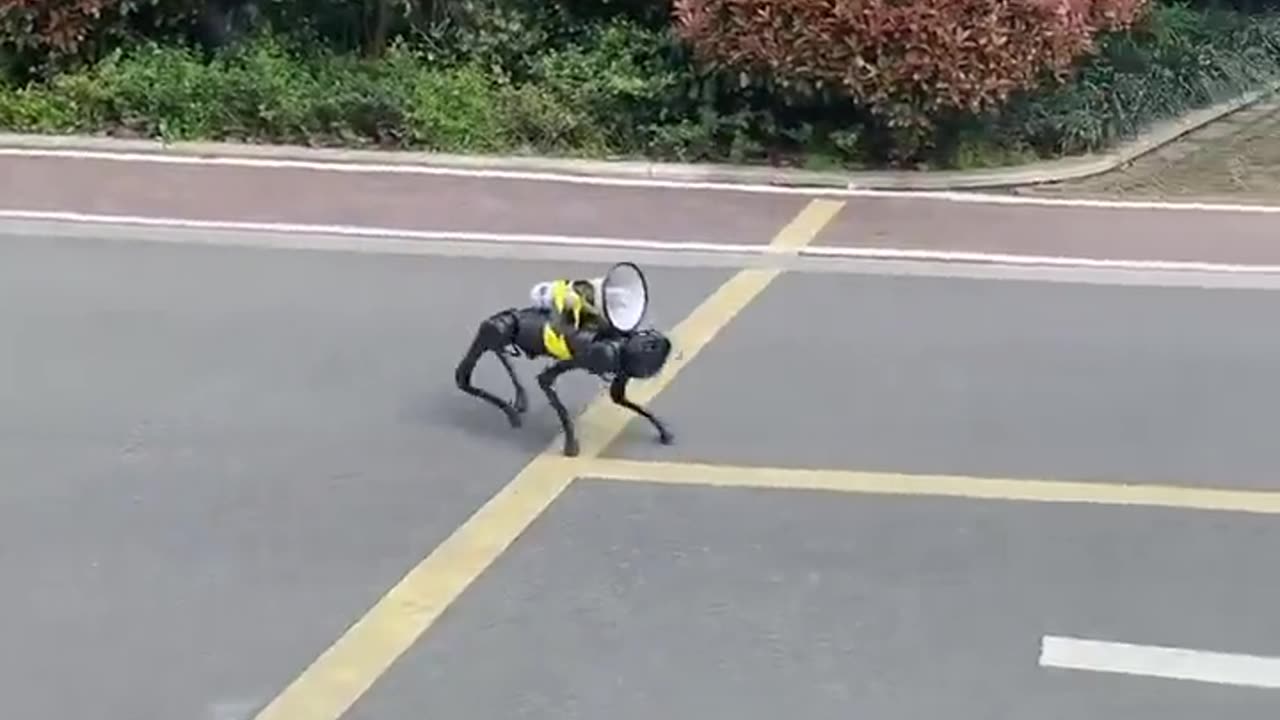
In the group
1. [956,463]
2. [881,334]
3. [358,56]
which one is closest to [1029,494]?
[956,463]

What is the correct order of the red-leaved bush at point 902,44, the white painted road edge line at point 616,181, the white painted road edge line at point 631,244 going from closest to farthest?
1. the white painted road edge line at point 631,244
2. the white painted road edge line at point 616,181
3. the red-leaved bush at point 902,44

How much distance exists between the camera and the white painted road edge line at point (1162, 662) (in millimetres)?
4880

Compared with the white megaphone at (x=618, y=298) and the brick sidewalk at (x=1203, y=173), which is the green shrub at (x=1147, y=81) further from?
the white megaphone at (x=618, y=298)

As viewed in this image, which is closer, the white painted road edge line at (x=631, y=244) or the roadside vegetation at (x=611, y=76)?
the white painted road edge line at (x=631, y=244)

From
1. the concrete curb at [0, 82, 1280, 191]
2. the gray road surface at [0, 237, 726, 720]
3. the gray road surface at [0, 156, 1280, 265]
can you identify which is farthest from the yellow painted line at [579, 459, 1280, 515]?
the concrete curb at [0, 82, 1280, 191]

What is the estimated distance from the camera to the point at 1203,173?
12.9 meters

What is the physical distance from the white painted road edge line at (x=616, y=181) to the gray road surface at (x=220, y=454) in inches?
97.6

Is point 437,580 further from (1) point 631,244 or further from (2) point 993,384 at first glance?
(1) point 631,244

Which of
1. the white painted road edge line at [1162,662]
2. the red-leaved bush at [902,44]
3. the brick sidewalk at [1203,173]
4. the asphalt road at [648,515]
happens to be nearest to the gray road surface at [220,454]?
the asphalt road at [648,515]

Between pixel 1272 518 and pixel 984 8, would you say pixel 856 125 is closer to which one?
pixel 984 8

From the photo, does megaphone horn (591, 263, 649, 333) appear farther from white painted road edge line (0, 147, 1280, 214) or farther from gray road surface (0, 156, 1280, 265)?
white painted road edge line (0, 147, 1280, 214)

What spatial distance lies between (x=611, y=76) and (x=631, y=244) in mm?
3025

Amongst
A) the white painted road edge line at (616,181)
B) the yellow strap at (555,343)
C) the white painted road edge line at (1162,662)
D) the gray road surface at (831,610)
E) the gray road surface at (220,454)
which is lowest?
the white painted road edge line at (616,181)

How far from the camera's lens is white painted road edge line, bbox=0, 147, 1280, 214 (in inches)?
465
